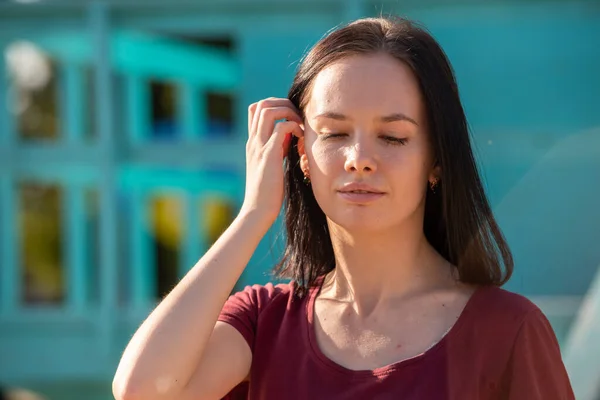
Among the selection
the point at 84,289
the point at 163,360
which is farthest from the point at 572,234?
the point at 163,360

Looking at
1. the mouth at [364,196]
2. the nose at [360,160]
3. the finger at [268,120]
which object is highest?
the finger at [268,120]

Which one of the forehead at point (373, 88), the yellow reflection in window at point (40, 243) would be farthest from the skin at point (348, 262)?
the yellow reflection in window at point (40, 243)

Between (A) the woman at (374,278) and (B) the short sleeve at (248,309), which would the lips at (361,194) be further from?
(B) the short sleeve at (248,309)

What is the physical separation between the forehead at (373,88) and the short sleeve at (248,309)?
415 millimetres

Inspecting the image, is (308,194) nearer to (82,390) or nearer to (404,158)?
(404,158)

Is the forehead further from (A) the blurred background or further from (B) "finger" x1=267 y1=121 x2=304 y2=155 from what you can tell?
(A) the blurred background

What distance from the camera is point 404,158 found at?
5.39 ft

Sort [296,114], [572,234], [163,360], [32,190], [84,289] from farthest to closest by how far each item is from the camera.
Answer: [32,190] → [84,289] → [572,234] → [296,114] → [163,360]

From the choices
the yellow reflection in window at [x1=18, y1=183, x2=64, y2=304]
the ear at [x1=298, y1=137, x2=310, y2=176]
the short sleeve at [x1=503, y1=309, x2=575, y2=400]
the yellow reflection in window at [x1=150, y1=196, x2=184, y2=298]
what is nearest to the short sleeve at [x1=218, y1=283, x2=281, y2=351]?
the ear at [x1=298, y1=137, x2=310, y2=176]

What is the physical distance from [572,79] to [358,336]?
13.6 ft

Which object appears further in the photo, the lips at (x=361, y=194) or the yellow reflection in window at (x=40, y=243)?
the yellow reflection in window at (x=40, y=243)

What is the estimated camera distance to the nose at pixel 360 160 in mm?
1611

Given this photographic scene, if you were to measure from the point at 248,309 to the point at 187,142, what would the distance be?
403 cm

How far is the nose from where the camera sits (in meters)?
1.61
